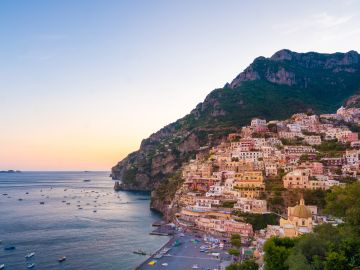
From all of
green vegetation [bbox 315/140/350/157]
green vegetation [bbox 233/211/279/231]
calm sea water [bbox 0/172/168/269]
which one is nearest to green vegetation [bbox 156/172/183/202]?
calm sea water [bbox 0/172/168/269]

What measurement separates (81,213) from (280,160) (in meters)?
61.7

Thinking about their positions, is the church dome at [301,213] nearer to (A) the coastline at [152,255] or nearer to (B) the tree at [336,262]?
(A) the coastline at [152,255]

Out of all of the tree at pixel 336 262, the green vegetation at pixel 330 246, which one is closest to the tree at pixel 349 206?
the green vegetation at pixel 330 246

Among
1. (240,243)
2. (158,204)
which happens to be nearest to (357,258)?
(240,243)

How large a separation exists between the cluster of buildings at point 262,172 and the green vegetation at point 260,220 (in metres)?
1.42

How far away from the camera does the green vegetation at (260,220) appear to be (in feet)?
231

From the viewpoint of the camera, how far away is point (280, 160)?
96562 mm

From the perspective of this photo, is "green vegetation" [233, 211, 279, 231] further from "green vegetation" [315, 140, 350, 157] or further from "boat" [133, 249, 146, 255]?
"green vegetation" [315, 140, 350, 157]

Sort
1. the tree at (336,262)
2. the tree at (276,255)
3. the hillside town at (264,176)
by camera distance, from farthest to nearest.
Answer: the hillside town at (264,176) < the tree at (276,255) < the tree at (336,262)

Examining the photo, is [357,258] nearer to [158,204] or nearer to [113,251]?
[113,251]

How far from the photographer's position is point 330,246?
29.8 m

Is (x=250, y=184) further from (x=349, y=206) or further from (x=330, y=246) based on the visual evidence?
(x=330, y=246)

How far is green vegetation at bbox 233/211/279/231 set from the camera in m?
70.5

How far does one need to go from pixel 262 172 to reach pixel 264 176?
1.07 m
